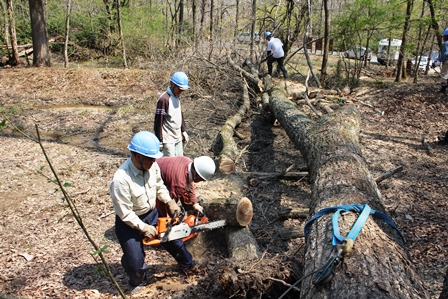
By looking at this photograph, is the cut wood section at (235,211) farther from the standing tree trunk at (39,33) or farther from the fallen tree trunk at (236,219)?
the standing tree trunk at (39,33)

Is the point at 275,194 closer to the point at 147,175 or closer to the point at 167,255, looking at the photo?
the point at 167,255

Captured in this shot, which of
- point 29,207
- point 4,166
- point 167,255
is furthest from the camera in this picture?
point 4,166

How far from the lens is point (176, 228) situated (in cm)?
374

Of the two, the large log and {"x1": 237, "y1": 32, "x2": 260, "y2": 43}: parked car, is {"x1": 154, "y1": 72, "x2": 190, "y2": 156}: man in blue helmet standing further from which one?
{"x1": 237, "y1": 32, "x2": 260, "y2": 43}: parked car

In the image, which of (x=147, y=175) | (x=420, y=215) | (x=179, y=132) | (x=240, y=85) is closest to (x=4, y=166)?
(x=179, y=132)

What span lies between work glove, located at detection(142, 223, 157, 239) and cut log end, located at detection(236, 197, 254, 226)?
1.12 metres

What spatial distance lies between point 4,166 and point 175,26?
11.9m

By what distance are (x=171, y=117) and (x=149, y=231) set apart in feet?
7.29

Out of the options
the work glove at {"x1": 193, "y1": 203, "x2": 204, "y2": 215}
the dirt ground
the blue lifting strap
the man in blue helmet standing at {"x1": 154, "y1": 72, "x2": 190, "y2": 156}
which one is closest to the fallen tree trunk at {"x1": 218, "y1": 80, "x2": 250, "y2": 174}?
the dirt ground

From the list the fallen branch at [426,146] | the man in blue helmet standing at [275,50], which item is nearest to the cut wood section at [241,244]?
the fallen branch at [426,146]

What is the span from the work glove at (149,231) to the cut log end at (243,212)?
1.12 metres

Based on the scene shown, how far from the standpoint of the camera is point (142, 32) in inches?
643

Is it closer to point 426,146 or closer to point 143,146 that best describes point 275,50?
point 426,146

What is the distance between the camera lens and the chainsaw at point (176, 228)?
3.68m
